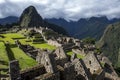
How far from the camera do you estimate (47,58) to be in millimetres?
21422

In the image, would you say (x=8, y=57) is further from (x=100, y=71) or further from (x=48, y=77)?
(x=48, y=77)

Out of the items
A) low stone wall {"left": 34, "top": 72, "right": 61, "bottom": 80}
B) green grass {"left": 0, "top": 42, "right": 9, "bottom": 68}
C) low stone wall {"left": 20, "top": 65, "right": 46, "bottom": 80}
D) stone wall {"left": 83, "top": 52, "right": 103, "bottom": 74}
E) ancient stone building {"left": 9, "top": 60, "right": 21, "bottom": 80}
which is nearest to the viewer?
ancient stone building {"left": 9, "top": 60, "right": 21, "bottom": 80}

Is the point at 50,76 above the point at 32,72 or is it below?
below

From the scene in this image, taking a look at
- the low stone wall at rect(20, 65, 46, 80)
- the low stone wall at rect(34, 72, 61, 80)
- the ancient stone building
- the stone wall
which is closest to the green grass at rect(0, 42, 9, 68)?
the stone wall

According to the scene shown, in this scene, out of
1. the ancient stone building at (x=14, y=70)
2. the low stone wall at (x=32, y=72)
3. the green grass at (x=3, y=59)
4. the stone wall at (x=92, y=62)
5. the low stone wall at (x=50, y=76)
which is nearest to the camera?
the ancient stone building at (x=14, y=70)

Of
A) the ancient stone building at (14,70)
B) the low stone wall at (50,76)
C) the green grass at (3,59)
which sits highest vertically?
the ancient stone building at (14,70)

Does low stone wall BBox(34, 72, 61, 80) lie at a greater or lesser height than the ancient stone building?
lesser

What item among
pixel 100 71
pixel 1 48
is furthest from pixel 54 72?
pixel 1 48

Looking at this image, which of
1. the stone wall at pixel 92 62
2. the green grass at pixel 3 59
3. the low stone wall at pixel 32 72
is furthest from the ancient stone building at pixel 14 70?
the green grass at pixel 3 59

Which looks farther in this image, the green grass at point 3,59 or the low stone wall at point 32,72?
the green grass at point 3,59

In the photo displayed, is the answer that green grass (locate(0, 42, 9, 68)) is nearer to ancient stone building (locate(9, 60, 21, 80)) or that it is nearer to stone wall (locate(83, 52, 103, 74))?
stone wall (locate(83, 52, 103, 74))

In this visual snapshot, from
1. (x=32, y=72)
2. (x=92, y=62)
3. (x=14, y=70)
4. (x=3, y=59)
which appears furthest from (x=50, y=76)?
(x=3, y=59)

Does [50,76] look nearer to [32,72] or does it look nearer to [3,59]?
[32,72]

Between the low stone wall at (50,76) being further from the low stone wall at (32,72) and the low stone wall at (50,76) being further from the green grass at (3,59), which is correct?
the green grass at (3,59)
